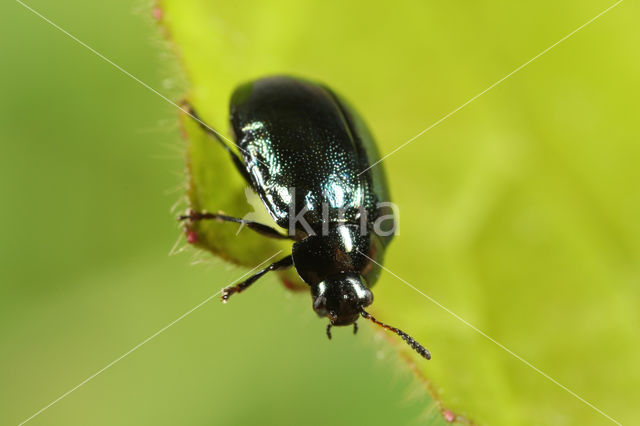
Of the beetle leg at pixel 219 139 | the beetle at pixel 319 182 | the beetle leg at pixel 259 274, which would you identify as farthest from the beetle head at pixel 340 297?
the beetle leg at pixel 219 139

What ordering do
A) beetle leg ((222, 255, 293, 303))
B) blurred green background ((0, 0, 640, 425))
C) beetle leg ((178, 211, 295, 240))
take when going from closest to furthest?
beetle leg ((178, 211, 295, 240))
blurred green background ((0, 0, 640, 425))
beetle leg ((222, 255, 293, 303))

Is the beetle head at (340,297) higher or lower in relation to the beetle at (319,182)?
→ lower

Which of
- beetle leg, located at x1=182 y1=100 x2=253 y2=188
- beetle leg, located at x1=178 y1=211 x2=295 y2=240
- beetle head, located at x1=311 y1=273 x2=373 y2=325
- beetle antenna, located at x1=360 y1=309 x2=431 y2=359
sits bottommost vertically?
beetle antenna, located at x1=360 y1=309 x2=431 y2=359

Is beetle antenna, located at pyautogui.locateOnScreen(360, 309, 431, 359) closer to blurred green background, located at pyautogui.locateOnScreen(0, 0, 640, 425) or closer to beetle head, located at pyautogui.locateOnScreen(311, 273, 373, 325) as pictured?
blurred green background, located at pyautogui.locateOnScreen(0, 0, 640, 425)

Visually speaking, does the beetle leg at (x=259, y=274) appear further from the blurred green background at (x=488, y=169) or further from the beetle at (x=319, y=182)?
the blurred green background at (x=488, y=169)

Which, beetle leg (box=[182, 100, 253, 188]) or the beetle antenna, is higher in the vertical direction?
beetle leg (box=[182, 100, 253, 188])

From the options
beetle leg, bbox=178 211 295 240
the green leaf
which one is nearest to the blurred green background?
the green leaf
